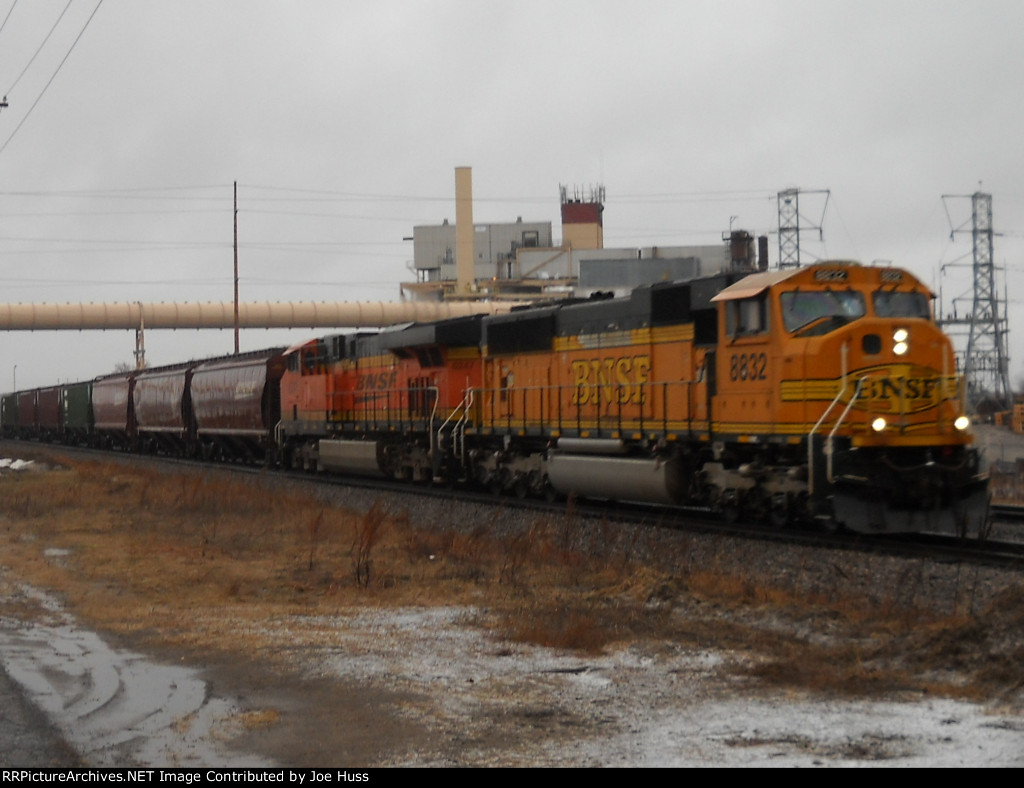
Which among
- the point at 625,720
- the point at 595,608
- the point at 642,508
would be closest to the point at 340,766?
the point at 625,720

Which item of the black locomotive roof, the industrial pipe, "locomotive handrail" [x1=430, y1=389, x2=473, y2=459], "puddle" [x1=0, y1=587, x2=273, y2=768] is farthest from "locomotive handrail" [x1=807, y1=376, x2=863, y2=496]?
the industrial pipe

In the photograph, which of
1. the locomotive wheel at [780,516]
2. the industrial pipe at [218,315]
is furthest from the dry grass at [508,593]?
the industrial pipe at [218,315]

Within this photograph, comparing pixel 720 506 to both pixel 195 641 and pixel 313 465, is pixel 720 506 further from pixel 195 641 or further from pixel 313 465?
pixel 313 465

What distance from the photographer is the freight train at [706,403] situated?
49.8 feet

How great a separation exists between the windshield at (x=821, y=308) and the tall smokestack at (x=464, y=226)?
270 ft

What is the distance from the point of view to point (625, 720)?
7.18 m

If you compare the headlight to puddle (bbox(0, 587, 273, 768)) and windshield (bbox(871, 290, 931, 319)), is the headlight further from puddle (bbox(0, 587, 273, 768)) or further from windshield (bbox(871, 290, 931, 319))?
puddle (bbox(0, 587, 273, 768))

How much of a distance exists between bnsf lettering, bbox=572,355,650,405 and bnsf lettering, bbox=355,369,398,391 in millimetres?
8188

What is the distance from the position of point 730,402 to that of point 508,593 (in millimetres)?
5811

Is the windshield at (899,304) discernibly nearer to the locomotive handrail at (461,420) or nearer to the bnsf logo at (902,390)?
the bnsf logo at (902,390)

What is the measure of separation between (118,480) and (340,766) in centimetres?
2559

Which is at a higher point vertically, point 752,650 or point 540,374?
point 540,374

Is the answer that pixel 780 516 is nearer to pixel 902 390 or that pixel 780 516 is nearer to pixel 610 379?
pixel 902 390

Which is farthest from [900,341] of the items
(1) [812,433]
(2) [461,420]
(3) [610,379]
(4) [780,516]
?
(2) [461,420]
